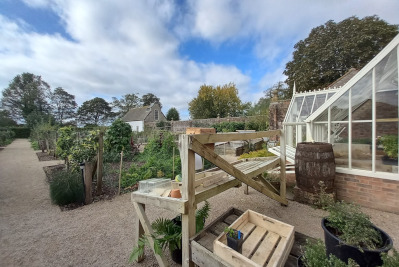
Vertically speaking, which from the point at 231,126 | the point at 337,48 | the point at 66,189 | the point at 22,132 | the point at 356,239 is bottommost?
the point at 66,189

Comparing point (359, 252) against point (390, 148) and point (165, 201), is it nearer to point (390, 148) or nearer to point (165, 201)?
point (165, 201)

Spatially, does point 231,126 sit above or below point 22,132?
above

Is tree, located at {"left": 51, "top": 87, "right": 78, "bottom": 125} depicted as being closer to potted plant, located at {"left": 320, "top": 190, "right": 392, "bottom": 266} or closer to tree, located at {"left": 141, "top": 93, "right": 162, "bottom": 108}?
tree, located at {"left": 141, "top": 93, "right": 162, "bottom": 108}

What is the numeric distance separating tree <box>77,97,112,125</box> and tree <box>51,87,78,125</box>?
1898mm

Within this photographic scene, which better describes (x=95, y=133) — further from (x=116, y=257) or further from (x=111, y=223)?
(x=116, y=257)

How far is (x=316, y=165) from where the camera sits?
3.34 m

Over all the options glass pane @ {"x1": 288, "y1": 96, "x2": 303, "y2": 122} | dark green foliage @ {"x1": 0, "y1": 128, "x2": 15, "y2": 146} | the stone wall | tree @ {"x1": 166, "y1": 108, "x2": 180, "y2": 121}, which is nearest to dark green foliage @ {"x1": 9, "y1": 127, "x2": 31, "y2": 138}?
dark green foliage @ {"x1": 0, "y1": 128, "x2": 15, "y2": 146}

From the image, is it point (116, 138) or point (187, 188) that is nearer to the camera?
point (187, 188)

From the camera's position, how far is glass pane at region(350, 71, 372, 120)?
3.30m

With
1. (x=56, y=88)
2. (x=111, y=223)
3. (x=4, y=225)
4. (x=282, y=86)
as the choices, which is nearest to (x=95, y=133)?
(x=4, y=225)

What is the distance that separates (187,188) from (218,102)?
26946mm

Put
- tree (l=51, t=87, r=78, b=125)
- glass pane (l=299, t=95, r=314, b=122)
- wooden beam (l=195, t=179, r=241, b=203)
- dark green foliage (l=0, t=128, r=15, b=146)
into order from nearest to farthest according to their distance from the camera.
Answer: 1. wooden beam (l=195, t=179, r=241, b=203)
2. glass pane (l=299, t=95, r=314, b=122)
3. dark green foliage (l=0, t=128, r=15, b=146)
4. tree (l=51, t=87, r=78, b=125)

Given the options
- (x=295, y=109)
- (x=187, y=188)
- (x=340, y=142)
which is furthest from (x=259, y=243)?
(x=295, y=109)

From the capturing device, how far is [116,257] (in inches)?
89.6
